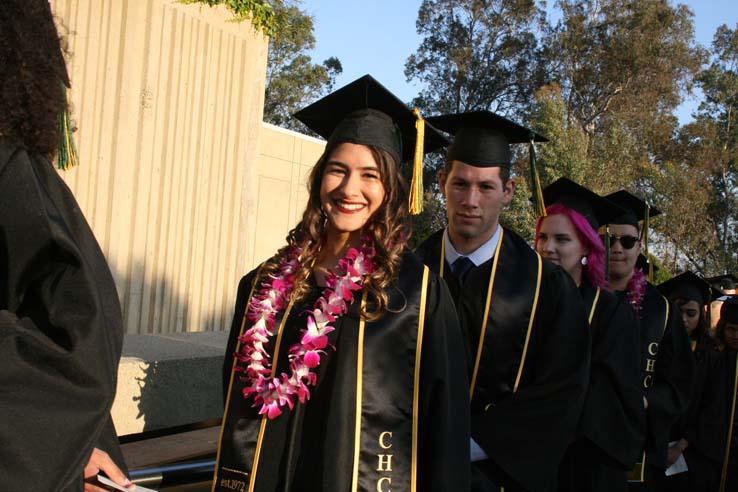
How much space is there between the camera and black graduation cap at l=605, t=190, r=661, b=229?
191 inches

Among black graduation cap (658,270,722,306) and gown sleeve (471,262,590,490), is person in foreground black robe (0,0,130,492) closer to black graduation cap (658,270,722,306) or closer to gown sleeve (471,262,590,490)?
gown sleeve (471,262,590,490)

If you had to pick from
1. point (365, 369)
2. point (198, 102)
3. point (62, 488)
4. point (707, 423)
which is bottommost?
point (707, 423)

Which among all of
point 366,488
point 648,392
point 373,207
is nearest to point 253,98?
point 648,392

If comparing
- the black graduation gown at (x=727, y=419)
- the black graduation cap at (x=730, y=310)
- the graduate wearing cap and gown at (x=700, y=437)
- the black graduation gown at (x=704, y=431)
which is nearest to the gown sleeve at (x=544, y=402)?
the graduate wearing cap and gown at (x=700, y=437)

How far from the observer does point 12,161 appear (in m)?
1.50

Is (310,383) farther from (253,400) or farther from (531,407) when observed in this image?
(531,407)

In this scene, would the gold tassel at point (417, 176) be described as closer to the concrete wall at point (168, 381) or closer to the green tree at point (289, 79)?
the concrete wall at point (168, 381)

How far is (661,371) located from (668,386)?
0.40 ft

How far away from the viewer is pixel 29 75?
1.51 metres

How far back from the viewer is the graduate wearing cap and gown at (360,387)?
Result: 83.3 inches

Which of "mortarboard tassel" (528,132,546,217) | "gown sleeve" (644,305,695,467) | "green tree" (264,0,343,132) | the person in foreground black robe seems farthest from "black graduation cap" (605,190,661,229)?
"green tree" (264,0,343,132)

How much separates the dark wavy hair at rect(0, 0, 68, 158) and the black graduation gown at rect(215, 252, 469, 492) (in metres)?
1.04

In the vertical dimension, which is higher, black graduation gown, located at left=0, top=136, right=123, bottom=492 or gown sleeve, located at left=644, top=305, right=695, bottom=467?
black graduation gown, located at left=0, top=136, right=123, bottom=492

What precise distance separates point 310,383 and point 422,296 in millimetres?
448
